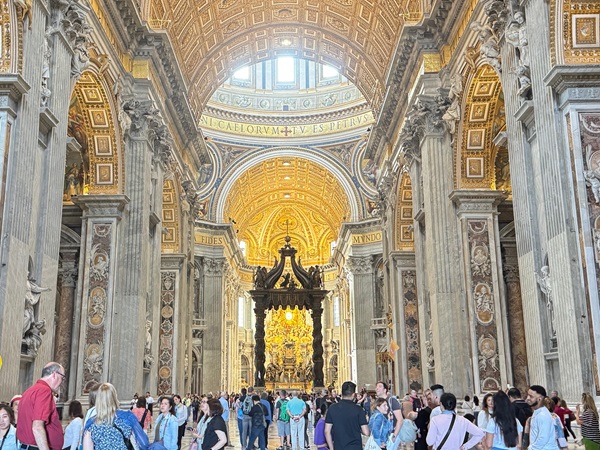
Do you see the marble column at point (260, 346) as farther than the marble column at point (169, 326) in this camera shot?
Yes

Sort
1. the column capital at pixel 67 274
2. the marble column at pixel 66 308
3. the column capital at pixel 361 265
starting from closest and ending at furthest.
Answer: the marble column at pixel 66 308, the column capital at pixel 67 274, the column capital at pixel 361 265

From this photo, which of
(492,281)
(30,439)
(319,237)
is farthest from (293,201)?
(30,439)

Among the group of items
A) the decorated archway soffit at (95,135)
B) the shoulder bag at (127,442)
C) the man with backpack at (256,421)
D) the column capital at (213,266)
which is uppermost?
the column capital at (213,266)

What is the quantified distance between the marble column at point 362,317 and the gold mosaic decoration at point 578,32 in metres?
25.1

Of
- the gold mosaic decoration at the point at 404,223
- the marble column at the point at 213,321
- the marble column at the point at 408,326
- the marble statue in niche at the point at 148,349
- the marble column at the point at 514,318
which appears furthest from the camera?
the marble column at the point at 213,321

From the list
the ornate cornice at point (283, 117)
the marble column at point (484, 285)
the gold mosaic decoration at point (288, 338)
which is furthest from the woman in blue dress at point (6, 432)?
the gold mosaic decoration at point (288, 338)

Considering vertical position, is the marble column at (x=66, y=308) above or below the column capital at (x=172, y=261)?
below

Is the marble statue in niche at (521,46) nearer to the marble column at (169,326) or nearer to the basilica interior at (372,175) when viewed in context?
the basilica interior at (372,175)

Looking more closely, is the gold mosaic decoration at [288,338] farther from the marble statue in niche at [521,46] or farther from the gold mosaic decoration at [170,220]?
the marble statue in niche at [521,46]

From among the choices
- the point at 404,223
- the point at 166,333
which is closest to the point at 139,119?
the point at 166,333

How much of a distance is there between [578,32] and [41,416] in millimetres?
Result: 7707

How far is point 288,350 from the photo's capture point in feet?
158

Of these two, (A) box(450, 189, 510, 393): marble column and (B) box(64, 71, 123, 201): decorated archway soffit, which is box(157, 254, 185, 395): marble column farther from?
(A) box(450, 189, 510, 393): marble column

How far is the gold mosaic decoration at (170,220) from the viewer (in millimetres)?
20453
